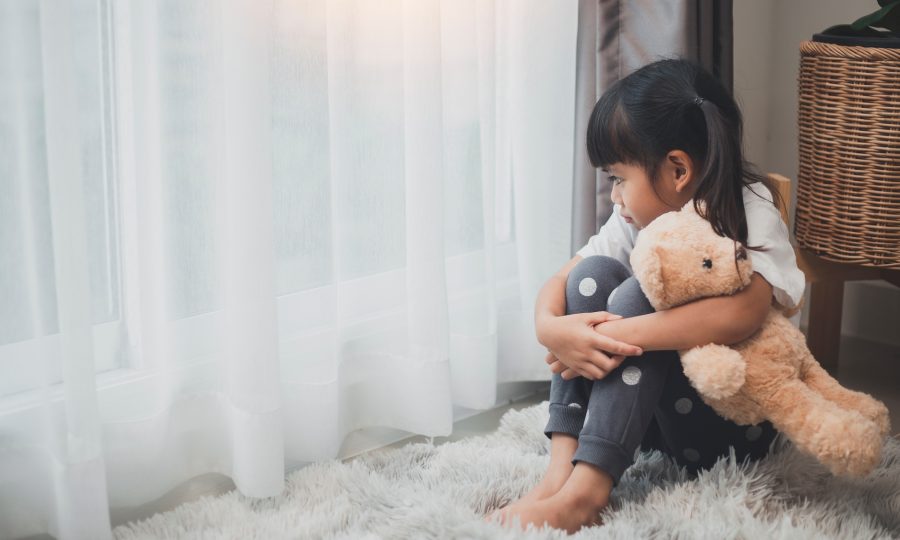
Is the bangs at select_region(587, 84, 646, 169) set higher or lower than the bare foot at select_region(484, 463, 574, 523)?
higher

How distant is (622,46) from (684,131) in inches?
18.2

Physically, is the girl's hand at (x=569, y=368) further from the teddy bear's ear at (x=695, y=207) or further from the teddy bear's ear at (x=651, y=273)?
the teddy bear's ear at (x=695, y=207)

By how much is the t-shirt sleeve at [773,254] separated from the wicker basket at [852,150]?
0.46m

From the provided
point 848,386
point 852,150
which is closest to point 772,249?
point 852,150

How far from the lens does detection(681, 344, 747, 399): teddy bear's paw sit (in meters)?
1.06

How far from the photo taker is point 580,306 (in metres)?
1.20

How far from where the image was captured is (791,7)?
81.7 inches

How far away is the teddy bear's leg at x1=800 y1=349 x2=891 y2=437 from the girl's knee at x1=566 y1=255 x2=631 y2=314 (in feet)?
0.81

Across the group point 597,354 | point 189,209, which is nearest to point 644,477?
point 597,354

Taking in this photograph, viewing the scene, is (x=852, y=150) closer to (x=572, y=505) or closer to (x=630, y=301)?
(x=630, y=301)

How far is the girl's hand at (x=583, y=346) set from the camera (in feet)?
3.63

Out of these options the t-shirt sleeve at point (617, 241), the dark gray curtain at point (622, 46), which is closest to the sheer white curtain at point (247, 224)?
the dark gray curtain at point (622, 46)

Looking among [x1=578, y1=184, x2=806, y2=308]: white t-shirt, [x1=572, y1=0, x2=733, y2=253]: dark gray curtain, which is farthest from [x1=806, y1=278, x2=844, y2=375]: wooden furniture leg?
[x1=578, y1=184, x2=806, y2=308]: white t-shirt

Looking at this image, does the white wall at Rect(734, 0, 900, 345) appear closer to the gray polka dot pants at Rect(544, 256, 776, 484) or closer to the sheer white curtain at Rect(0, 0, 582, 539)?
the sheer white curtain at Rect(0, 0, 582, 539)
